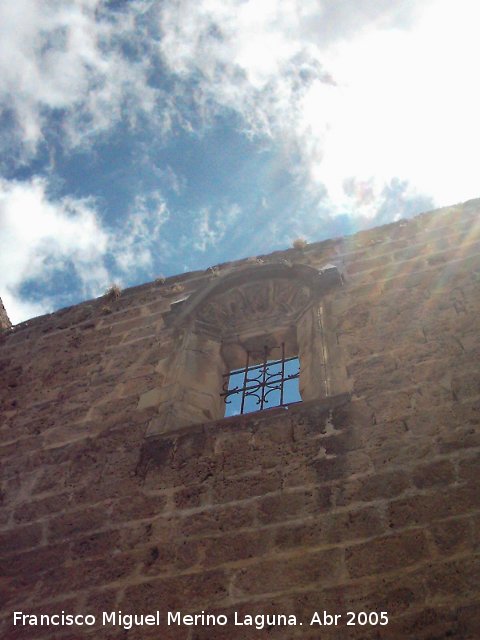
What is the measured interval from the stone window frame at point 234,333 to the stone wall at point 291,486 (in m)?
0.11

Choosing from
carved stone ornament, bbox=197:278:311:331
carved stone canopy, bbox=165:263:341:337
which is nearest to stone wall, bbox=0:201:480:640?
carved stone canopy, bbox=165:263:341:337

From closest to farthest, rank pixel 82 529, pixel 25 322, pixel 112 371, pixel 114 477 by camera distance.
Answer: pixel 82 529 < pixel 114 477 < pixel 112 371 < pixel 25 322

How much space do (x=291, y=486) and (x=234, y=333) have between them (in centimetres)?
208

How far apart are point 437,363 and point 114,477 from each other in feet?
7.17

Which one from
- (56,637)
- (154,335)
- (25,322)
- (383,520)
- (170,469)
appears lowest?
(56,637)

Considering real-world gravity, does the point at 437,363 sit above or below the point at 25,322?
below

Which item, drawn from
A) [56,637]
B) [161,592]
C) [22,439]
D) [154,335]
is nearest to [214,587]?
[161,592]

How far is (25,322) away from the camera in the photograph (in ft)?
23.1

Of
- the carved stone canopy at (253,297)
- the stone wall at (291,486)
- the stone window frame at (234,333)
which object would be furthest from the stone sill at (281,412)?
the carved stone canopy at (253,297)

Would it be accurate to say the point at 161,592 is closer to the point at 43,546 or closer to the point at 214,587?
the point at 214,587

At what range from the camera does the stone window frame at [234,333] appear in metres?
5.03

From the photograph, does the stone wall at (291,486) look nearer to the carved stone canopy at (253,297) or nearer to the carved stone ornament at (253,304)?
the carved stone canopy at (253,297)

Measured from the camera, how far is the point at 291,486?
13.1 ft

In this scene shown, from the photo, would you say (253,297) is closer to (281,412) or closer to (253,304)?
(253,304)
